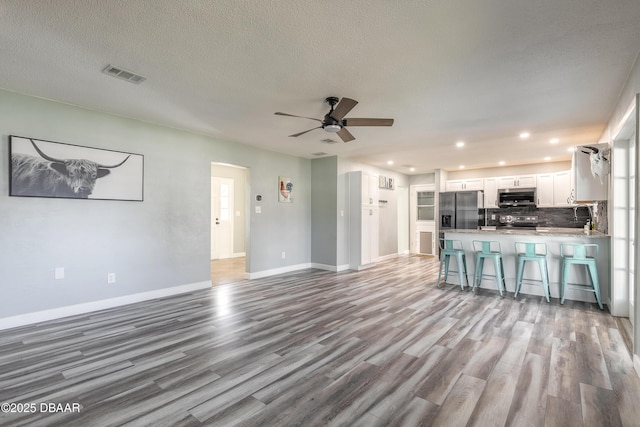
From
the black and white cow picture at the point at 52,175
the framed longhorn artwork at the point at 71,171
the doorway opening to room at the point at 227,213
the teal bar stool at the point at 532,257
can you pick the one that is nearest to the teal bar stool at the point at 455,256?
the teal bar stool at the point at 532,257

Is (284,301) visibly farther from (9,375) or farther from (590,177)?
(590,177)

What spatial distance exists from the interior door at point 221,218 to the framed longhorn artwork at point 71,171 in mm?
3825

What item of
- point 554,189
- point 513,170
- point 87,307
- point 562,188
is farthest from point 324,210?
point 562,188

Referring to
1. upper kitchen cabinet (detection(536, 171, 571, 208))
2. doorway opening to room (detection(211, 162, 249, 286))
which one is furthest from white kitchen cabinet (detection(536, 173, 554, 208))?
doorway opening to room (detection(211, 162, 249, 286))

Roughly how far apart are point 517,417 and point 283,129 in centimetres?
413

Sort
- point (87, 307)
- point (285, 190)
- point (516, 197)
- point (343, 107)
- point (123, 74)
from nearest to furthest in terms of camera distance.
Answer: point (123, 74)
point (343, 107)
point (87, 307)
point (285, 190)
point (516, 197)

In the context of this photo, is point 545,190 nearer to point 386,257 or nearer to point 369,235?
point 386,257

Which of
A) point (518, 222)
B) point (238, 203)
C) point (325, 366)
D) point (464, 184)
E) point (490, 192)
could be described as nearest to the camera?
point (325, 366)

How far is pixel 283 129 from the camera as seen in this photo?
461cm

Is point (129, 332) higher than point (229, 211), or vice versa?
point (229, 211)

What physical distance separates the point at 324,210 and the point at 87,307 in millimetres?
4435

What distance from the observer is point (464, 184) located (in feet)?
27.8

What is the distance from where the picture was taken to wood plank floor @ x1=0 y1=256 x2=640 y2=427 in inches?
72.3

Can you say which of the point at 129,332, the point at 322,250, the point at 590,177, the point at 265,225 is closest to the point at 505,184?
the point at 590,177
